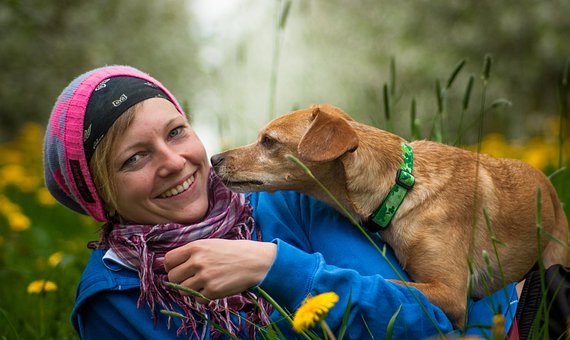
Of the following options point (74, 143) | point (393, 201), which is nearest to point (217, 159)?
point (74, 143)

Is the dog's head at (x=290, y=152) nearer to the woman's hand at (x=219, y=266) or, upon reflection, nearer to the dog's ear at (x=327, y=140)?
the dog's ear at (x=327, y=140)

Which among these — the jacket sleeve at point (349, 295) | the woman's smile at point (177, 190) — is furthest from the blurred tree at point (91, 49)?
the jacket sleeve at point (349, 295)

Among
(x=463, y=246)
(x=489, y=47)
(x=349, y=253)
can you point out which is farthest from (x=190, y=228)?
(x=489, y=47)

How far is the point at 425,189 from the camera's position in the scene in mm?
2436


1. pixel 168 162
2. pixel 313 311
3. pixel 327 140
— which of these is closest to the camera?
pixel 313 311

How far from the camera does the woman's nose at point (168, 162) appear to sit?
2309 millimetres

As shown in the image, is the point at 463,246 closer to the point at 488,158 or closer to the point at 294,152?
the point at 488,158

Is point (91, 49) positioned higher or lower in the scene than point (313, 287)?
lower

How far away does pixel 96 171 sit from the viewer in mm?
2373

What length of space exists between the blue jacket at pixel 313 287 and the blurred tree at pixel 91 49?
806 cm

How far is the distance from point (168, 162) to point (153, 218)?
0.26 meters

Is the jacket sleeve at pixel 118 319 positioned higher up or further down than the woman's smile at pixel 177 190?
further down

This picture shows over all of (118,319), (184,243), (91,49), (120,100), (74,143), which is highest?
(120,100)

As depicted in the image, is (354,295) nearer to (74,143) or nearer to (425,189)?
(425,189)
